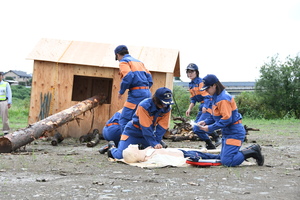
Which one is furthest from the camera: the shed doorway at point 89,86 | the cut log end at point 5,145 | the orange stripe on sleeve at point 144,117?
the shed doorway at point 89,86

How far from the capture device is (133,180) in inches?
242

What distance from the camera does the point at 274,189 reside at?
5.52m

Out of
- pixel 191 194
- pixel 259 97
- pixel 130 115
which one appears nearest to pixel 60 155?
pixel 130 115

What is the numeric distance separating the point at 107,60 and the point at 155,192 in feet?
26.5

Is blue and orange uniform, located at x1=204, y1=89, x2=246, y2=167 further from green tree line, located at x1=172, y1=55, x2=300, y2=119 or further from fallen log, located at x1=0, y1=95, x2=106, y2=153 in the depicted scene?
green tree line, located at x1=172, y1=55, x2=300, y2=119

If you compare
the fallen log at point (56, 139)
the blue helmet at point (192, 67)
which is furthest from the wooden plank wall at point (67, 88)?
the blue helmet at point (192, 67)

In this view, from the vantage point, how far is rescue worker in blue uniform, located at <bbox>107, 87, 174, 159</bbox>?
23.9 feet

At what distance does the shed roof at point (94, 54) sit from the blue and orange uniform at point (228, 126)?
18.5 feet

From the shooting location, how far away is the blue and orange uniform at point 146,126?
7465 mm

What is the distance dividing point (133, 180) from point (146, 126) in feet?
4.78

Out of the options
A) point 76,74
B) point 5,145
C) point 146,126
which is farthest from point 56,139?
point 146,126

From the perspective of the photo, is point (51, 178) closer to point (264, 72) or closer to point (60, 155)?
point (60, 155)

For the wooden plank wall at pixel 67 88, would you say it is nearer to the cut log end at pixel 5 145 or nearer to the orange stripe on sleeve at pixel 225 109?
the cut log end at pixel 5 145

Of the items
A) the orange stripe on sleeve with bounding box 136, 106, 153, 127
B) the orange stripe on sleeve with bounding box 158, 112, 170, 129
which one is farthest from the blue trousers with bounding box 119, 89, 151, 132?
the orange stripe on sleeve with bounding box 136, 106, 153, 127
